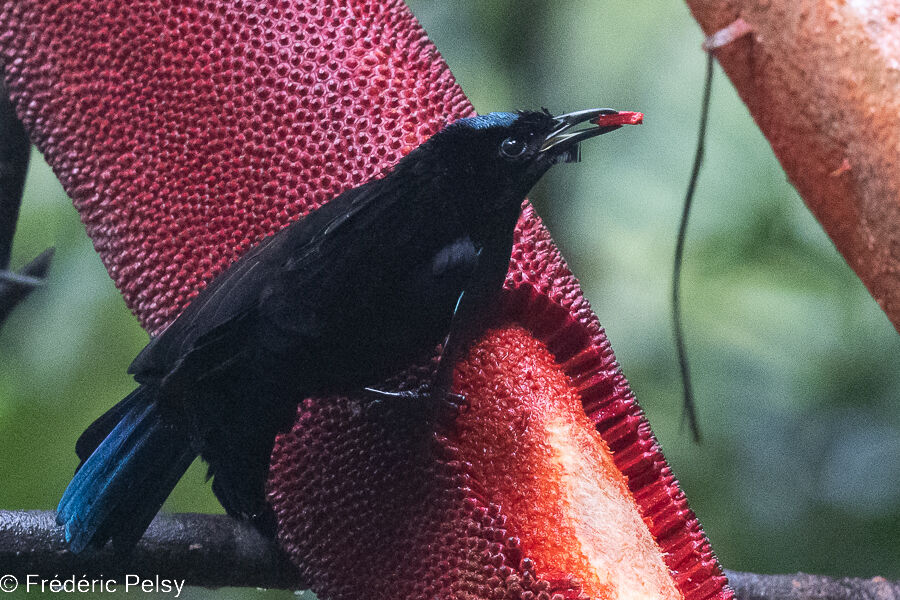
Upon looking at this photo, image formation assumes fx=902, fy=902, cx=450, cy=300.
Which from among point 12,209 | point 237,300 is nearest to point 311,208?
point 237,300

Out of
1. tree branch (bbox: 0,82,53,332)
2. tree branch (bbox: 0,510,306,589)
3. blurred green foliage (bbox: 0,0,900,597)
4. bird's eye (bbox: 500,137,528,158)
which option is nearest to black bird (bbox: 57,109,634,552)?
bird's eye (bbox: 500,137,528,158)

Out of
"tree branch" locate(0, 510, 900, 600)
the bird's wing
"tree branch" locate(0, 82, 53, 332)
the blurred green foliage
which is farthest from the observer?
the blurred green foliage

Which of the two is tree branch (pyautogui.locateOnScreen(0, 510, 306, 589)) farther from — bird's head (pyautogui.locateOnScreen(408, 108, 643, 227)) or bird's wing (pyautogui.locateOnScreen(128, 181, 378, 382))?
bird's head (pyautogui.locateOnScreen(408, 108, 643, 227))

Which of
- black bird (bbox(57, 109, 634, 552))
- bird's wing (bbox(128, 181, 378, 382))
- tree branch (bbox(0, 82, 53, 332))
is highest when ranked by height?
tree branch (bbox(0, 82, 53, 332))

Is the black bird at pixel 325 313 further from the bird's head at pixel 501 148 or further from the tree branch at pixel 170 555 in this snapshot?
the tree branch at pixel 170 555

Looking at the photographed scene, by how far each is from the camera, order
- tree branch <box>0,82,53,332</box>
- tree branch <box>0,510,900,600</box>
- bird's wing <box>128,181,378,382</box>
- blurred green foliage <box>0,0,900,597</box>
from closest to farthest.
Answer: bird's wing <box>128,181,378,382</box>, tree branch <box>0,510,900,600</box>, tree branch <box>0,82,53,332</box>, blurred green foliage <box>0,0,900,597</box>

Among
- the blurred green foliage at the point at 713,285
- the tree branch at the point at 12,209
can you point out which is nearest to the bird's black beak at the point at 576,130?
the tree branch at the point at 12,209

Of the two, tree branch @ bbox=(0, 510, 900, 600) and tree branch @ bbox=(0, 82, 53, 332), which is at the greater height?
tree branch @ bbox=(0, 82, 53, 332)

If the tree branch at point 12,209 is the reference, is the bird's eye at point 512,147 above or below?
below
